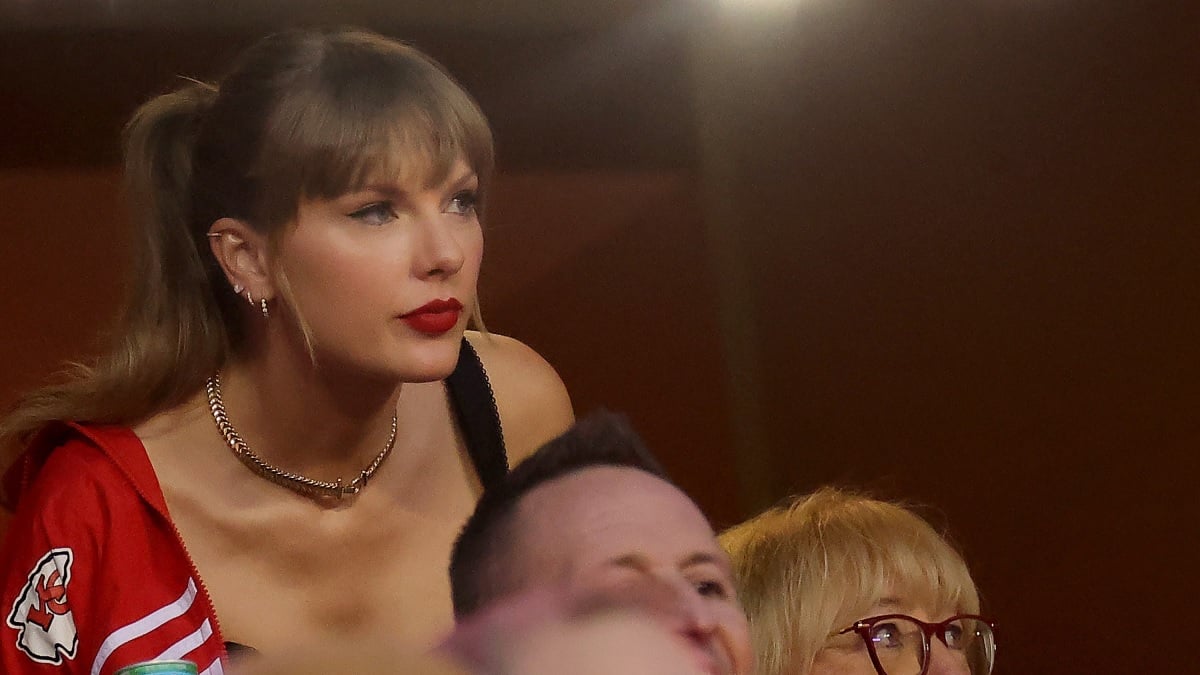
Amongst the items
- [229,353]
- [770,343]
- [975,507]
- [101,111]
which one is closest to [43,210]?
[101,111]

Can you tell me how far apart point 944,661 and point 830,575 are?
61mm

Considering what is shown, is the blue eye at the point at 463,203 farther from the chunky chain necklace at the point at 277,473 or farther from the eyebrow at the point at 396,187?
the chunky chain necklace at the point at 277,473

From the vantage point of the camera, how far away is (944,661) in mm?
637

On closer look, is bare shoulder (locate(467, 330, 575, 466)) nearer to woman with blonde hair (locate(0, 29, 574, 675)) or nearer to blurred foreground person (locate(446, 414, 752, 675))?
woman with blonde hair (locate(0, 29, 574, 675))

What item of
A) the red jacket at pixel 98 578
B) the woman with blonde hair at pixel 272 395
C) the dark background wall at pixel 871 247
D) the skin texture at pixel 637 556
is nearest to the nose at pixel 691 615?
the skin texture at pixel 637 556

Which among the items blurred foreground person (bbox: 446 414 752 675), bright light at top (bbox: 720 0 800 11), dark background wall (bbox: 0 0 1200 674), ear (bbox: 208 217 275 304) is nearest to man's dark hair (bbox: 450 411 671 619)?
blurred foreground person (bbox: 446 414 752 675)

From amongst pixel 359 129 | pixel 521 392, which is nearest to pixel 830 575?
pixel 521 392

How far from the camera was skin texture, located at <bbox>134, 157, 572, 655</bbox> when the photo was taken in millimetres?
546

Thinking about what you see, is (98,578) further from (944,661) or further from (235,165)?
(944,661)

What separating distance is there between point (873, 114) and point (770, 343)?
189 millimetres

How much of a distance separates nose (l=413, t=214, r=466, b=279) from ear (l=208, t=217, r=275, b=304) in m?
0.09

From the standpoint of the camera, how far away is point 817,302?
112 centimetres

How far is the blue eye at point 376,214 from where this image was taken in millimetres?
538

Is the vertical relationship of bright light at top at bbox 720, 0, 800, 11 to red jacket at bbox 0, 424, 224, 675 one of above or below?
above
